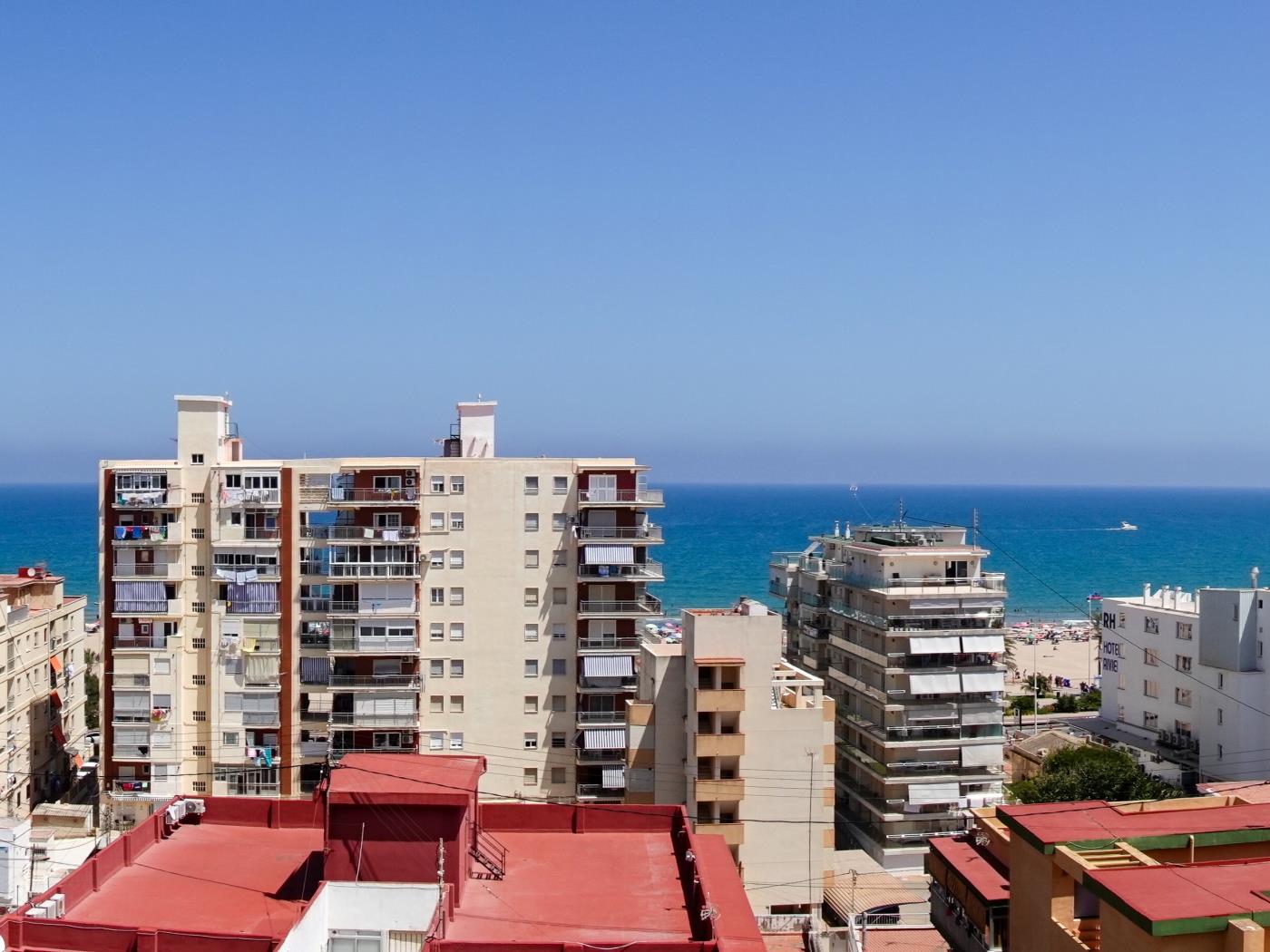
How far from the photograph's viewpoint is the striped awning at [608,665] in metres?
49.3

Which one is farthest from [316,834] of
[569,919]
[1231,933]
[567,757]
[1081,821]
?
[567,757]

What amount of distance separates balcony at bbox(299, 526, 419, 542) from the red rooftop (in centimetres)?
2266

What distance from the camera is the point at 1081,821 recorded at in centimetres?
2020

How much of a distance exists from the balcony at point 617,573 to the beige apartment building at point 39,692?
26.7 m

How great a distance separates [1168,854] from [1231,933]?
4.50 m

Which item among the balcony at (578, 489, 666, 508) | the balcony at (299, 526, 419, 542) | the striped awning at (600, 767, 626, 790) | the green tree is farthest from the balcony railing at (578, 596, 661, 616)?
the green tree

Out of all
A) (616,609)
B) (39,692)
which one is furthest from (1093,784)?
(39,692)

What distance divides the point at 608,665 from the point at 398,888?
27545mm

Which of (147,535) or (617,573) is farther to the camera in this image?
(147,535)

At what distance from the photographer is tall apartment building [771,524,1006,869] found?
4797 centimetres

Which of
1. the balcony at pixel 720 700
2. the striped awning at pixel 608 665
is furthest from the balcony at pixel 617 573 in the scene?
the balcony at pixel 720 700

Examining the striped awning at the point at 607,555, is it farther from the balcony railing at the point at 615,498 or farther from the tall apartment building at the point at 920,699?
the tall apartment building at the point at 920,699

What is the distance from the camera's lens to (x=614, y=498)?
163ft

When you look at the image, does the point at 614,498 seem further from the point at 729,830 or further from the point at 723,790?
the point at 729,830
